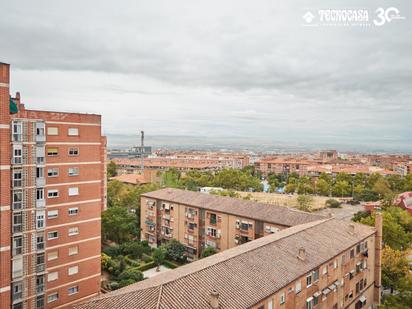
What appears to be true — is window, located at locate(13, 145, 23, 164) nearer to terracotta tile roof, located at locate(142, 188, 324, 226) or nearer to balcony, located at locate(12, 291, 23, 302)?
balcony, located at locate(12, 291, 23, 302)

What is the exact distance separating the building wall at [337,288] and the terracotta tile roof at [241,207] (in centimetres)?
528

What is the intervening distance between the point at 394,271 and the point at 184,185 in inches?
2008

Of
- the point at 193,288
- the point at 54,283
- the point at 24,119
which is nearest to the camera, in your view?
the point at 193,288

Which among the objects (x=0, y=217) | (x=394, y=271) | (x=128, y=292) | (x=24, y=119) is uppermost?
(x=24, y=119)

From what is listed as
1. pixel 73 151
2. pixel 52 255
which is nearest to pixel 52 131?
pixel 73 151

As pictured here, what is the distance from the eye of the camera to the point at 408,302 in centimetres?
1883

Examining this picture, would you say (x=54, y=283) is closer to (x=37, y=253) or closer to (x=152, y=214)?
(x=37, y=253)

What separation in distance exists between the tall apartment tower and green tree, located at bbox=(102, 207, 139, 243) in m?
12.6

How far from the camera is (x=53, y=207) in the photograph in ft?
75.2

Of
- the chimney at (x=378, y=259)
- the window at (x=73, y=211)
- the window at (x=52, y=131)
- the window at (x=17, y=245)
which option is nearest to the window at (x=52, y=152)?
the window at (x=52, y=131)

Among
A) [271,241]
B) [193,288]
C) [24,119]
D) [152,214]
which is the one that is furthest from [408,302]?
[152,214]

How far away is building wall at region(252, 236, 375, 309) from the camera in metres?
17.6

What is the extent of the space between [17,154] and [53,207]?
4843 mm

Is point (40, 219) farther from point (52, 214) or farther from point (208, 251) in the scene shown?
point (208, 251)
